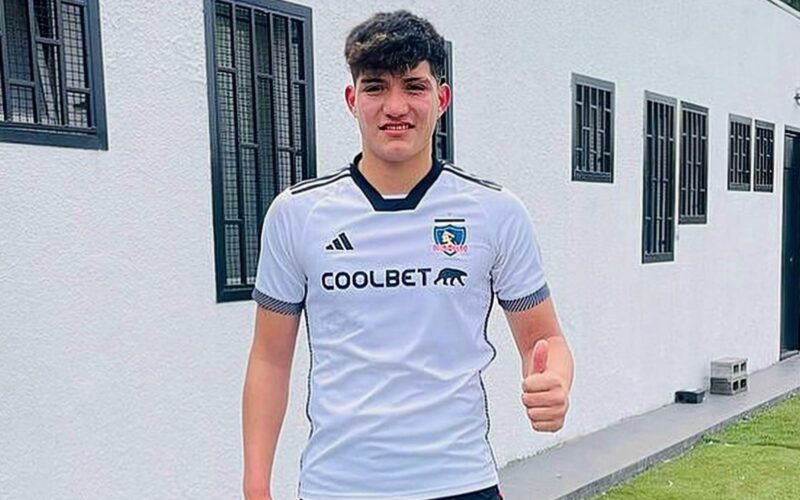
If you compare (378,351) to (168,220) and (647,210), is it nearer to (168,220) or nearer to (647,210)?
(168,220)

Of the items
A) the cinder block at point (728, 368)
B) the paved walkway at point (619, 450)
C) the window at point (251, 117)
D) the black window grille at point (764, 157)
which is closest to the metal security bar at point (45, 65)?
the window at point (251, 117)

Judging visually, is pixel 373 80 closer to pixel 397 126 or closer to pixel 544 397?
pixel 397 126

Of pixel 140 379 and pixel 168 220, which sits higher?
pixel 168 220

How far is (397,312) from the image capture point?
156cm

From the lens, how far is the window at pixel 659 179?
20.9 feet

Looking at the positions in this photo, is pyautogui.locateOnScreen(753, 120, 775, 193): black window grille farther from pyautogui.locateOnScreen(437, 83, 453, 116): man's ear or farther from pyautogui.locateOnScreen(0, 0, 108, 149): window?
pyautogui.locateOnScreen(437, 83, 453, 116): man's ear

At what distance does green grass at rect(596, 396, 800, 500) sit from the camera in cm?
467

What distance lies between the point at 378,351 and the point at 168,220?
1795 mm

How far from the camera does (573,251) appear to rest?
18.1ft

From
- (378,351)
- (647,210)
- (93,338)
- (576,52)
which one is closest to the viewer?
(378,351)

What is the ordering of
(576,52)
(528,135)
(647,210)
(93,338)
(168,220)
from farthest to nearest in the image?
1. (647,210)
2. (576,52)
3. (528,135)
4. (168,220)
5. (93,338)

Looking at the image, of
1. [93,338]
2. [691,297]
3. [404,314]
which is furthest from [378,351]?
[691,297]

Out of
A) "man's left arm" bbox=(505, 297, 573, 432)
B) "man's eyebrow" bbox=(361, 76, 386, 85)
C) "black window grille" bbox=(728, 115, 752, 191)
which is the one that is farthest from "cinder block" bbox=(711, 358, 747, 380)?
"man's eyebrow" bbox=(361, 76, 386, 85)

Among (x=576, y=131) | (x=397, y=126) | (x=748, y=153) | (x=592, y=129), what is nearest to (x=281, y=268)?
(x=397, y=126)
